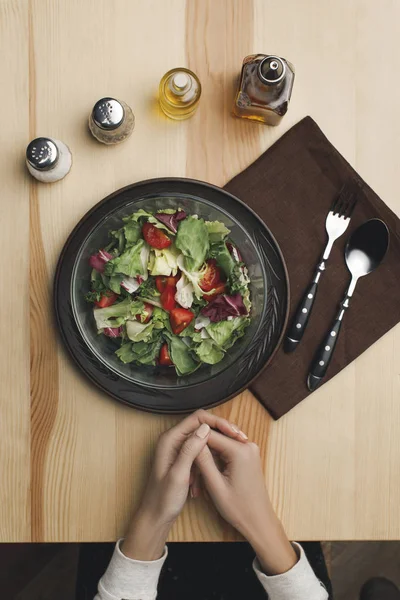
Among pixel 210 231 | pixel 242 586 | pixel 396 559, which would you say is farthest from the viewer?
pixel 396 559

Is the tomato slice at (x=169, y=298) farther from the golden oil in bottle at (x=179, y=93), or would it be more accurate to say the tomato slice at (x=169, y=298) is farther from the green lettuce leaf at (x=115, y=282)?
the golden oil in bottle at (x=179, y=93)

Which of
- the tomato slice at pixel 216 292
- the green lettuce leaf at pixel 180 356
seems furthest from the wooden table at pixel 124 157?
the tomato slice at pixel 216 292

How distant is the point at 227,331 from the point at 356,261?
30cm

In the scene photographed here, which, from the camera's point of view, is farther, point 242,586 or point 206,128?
point 242,586

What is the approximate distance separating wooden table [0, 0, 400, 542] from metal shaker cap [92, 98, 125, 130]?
0.09 meters

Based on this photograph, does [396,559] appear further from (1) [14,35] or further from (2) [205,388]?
(1) [14,35]

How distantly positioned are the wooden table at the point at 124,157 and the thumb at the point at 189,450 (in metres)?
0.07

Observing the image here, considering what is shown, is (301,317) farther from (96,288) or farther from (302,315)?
(96,288)

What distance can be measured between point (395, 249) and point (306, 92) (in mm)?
357

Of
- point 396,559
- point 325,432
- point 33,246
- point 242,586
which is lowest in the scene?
point 396,559

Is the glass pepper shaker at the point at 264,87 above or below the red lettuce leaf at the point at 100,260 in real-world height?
above

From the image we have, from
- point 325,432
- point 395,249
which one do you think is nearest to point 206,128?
point 395,249

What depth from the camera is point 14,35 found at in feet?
3.37

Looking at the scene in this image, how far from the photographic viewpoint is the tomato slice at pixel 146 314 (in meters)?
0.97
